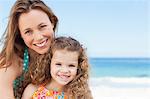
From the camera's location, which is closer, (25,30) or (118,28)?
(25,30)

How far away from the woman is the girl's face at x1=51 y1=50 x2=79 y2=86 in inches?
4.8

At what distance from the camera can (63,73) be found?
2500 millimetres

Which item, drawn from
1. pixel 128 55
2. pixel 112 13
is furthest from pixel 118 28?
pixel 128 55

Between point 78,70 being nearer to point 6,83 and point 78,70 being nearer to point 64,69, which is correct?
point 64,69

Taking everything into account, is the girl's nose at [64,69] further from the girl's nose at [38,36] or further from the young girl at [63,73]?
the girl's nose at [38,36]

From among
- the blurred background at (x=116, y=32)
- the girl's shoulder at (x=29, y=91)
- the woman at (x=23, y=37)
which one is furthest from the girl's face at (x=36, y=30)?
the blurred background at (x=116, y=32)

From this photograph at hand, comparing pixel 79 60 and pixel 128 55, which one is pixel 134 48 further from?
pixel 79 60

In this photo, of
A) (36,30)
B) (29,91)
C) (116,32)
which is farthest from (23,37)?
(116,32)

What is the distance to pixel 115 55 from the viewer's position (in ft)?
58.1

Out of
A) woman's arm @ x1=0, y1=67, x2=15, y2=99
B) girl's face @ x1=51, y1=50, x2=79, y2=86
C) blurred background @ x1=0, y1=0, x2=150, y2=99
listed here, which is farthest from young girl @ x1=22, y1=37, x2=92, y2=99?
blurred background @ x1=0, y1=0, x2=150, y2=99

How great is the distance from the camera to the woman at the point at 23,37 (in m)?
2.60

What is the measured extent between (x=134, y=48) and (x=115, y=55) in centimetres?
80

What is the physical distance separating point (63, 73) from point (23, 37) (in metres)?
0.36

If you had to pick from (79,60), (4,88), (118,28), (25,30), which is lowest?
(118,28)
